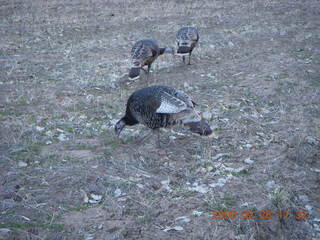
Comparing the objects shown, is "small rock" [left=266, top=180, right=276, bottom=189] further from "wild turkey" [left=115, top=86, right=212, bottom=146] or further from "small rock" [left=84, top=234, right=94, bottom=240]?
"small rock" [left=84, top=234, right=94, bottom=240]

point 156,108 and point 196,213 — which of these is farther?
point 156,108

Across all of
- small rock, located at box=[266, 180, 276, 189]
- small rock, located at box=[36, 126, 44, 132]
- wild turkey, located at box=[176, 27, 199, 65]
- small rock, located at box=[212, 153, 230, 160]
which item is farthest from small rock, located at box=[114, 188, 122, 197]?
wild turkey, located at box=[176, 27, 199, 65]

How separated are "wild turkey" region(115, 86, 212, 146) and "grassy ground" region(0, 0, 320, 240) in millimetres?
405

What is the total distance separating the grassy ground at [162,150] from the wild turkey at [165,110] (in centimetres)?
41

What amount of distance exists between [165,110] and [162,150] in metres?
0.63

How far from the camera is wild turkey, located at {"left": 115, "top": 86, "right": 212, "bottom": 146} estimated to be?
16.2 ft

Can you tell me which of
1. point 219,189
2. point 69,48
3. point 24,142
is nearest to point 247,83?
point 219,189

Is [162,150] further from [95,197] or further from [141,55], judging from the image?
[141,55]

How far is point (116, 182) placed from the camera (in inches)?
171

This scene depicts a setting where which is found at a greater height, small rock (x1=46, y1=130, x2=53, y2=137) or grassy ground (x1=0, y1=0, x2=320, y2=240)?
grassy ground (x1=0, y1=0, x2=320, y2=240)

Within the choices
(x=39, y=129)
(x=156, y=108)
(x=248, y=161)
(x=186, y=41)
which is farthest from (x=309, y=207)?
(x=186, y=41)

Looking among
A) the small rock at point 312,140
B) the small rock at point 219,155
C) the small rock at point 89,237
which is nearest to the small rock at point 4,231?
the small rock at point 89,237

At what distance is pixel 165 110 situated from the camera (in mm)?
4941

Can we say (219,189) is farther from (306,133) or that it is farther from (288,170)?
(306,133)
